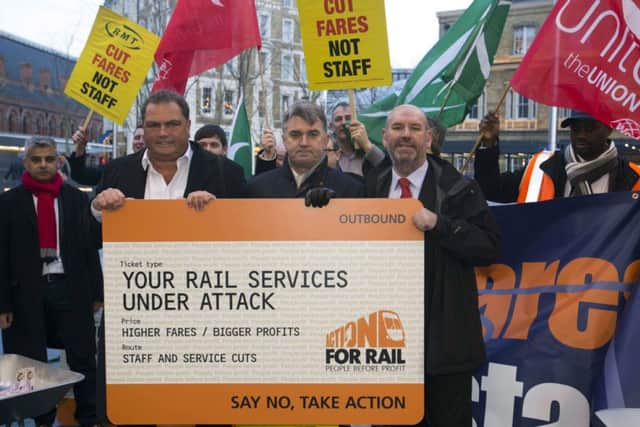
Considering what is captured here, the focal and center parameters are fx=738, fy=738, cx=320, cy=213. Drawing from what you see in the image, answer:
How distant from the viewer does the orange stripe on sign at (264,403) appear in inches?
128

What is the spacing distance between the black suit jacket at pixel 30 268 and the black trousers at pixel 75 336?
0.07ft

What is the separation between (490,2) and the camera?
594 cm

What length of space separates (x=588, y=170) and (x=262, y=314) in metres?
2.06

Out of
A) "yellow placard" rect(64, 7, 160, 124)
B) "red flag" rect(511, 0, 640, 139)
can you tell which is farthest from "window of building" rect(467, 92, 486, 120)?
"red flag" rect(511, 0, 640, 139)

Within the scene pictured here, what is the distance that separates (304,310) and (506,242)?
151cm

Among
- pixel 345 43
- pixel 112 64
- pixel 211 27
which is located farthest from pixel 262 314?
pixel 112 64

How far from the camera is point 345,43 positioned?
17.1ft

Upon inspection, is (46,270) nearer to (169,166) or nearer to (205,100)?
(169,166)

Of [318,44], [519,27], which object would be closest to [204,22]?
[318,44]

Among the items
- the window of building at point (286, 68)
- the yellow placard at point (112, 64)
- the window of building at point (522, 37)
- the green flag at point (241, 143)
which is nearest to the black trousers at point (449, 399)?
the yellow placard at point (112, 64)

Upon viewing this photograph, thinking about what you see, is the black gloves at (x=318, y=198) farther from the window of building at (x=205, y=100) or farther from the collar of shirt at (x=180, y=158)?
the window of building at (x=205, y=100)

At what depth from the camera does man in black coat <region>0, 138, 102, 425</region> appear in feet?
17.4

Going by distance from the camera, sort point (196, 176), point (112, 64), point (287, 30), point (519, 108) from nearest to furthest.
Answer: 1. point (196, 176)
2. point (112, 64)
3. point (519, 108)
4. point (287, 30)

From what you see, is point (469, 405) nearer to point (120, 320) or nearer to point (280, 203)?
point (280, 203)
